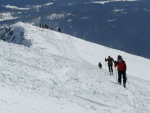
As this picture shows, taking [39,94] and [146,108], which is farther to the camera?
[146,108]

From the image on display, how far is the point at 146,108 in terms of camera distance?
20.4 metres

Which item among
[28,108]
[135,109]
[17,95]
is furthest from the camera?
[135,109]

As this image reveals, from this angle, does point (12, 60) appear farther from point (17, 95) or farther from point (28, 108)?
point (28, 108)

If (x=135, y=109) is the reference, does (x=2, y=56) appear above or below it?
above

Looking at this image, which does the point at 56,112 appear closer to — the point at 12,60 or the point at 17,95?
the point at 17,95

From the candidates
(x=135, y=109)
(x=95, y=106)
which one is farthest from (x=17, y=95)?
(x=135, y=109)

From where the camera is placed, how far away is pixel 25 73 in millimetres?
21516

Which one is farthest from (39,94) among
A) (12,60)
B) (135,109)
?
(12,60)

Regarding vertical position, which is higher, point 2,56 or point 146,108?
point 2,56

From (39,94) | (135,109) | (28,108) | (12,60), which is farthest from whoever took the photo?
(12,60)

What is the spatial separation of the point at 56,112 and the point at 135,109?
512cm

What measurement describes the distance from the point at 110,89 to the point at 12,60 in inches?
259

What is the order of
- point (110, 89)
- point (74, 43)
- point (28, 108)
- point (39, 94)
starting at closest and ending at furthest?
point (28, 108) → point (39, 94) → point (110, 89) → point (74, 43)

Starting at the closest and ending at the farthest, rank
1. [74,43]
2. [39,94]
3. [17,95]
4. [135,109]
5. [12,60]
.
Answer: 1. [17,95]
2. [39,94]
3. [135,109]
4. [12,60]
5. [74,43]
